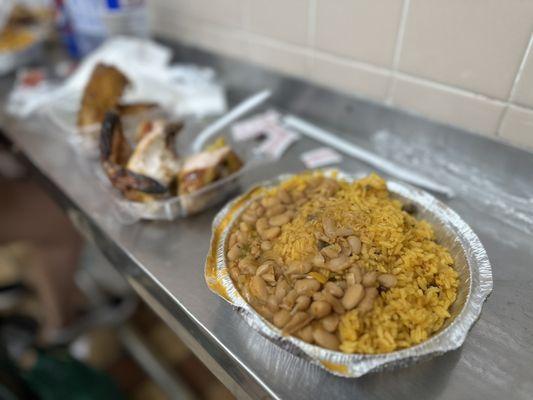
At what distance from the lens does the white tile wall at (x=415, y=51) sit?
668 mm

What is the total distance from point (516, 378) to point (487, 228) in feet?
0.90

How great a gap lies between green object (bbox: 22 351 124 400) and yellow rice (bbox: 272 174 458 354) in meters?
0.85

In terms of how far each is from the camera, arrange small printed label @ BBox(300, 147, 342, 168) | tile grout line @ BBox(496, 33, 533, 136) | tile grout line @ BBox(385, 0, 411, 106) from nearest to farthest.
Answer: tile grout line @ BBox(496, 33, 533, 136) → tile grout line @ BBox(385, 0, 411, 106) → small printed label @ BBox(300, 147, 342, 168)

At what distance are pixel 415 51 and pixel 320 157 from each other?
0.92 ft

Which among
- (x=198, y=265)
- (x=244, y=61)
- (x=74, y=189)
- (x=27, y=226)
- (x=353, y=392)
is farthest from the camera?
(x=27, y=226)

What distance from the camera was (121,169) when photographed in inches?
27.9

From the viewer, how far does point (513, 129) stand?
2.32 ft

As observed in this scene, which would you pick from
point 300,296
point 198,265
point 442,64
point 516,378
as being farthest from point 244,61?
point 516,378

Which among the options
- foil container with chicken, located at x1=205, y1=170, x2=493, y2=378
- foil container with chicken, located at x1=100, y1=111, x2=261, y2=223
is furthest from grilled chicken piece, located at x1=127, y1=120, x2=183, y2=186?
foil container with chicken, located at x1=205, y1=170, x2=493, y2=378

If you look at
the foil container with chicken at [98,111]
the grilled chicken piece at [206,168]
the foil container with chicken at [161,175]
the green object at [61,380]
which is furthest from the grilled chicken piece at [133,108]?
the green object at [61,380]

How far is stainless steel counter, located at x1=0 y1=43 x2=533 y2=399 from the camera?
48 cm

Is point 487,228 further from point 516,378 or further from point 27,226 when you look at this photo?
point 27,226

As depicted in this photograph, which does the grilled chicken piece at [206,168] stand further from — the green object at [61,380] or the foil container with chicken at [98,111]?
the green object at [61,380]

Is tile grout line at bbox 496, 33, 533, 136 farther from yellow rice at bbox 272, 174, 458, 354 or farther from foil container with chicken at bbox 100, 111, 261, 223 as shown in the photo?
foil container with chicken at bbox 100, 111, 261, 223
